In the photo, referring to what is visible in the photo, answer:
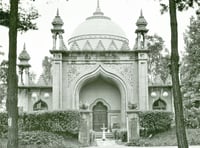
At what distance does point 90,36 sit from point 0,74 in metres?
9.33

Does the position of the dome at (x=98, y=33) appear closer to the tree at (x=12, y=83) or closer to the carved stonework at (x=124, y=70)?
the carved stonework at (x=124, y=70)

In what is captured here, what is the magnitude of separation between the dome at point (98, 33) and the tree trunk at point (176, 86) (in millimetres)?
20207

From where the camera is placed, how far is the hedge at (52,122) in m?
19.8

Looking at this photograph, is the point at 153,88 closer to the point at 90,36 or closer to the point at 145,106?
the point at 145,106

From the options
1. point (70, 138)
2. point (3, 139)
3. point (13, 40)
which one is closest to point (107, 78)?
point (70, 138)

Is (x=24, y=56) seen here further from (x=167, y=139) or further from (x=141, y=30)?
(x=167, y=139)

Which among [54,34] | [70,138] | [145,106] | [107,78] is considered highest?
[54,34]

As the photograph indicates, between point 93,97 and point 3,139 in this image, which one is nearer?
point 3,139

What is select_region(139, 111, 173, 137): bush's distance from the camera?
20.2 metres

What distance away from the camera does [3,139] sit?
700 inches

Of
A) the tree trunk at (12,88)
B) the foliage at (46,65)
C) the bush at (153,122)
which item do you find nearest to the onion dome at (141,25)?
the bush at (153,122)

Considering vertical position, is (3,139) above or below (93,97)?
below

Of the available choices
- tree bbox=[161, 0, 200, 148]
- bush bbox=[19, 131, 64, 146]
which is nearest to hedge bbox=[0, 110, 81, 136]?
bush bbox=[19, 131, 64, 146]

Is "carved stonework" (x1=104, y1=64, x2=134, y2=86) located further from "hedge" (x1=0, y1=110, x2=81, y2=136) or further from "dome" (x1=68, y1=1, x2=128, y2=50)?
"hedge" (x1=0, y1=110, x2=81, y2=136)
